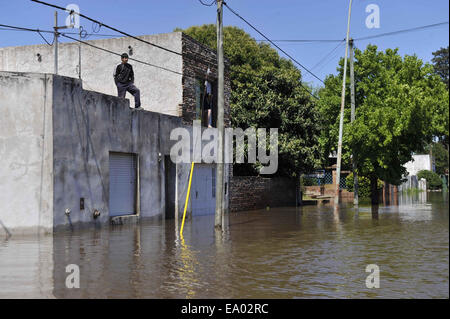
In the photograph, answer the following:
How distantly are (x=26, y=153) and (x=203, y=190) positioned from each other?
10.3 metres

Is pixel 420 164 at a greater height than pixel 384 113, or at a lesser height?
lesser

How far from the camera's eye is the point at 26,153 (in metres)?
16.7

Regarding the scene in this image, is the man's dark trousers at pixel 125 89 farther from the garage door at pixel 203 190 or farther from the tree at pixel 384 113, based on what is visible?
the tree at pixel 384 113

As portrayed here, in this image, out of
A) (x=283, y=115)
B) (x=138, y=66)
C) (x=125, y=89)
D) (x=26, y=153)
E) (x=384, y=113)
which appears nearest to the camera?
(x=26, y=153)

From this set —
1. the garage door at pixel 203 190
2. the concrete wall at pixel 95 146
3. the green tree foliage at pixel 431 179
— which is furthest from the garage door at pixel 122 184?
the green tree foliage at pixel 431 179

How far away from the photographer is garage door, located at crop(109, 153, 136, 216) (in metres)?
19.9

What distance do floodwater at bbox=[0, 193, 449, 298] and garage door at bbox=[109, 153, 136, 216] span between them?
206 centimetres

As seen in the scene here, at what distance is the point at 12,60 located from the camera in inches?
1111

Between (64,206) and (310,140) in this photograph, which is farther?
(310,140)

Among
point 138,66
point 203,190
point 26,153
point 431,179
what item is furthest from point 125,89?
point 431,179

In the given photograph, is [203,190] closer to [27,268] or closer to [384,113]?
[384,113]
